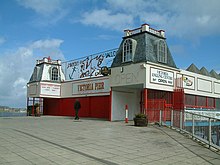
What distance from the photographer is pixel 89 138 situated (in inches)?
468

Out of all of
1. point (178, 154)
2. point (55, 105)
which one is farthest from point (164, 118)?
point (55, 105)

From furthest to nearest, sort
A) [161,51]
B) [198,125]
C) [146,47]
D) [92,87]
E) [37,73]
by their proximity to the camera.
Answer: [37,73] < [92,87] < [161,51] < [146,47] < [198,125]

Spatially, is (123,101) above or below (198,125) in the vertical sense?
above

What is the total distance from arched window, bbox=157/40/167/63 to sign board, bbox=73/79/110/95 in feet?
21.2

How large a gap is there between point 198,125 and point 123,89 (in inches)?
445

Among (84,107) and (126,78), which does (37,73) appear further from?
(126,78)

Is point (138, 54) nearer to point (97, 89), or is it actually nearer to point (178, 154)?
point (97, 89)

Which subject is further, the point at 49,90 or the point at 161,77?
the point at 49,90

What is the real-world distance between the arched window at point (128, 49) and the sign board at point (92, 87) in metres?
4.87

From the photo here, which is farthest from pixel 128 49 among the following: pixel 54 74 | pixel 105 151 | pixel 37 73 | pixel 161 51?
pixel 37 73

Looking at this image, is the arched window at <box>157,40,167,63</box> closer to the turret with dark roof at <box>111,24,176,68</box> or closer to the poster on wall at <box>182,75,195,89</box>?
the turret with dark roof at <box>111,24,176,68</box>

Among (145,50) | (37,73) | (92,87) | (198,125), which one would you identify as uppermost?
(145,50)

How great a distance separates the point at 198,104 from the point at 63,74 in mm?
17581

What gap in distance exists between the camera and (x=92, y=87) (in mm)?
28203
